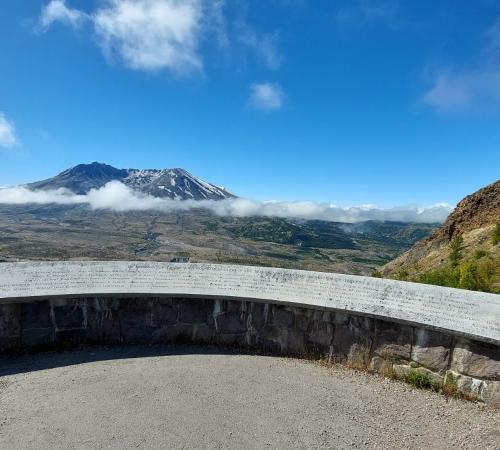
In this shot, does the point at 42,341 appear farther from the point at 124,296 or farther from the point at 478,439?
the point at 478,439

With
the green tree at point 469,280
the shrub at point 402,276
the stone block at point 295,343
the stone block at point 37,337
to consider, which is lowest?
the shrub at point 402,276

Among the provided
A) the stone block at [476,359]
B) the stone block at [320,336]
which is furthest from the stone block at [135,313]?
the stone block at [476,359]

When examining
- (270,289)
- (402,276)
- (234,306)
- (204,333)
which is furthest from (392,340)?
(402,276)

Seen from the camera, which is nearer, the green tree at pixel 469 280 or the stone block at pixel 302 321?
the stone block at pixel 302 321

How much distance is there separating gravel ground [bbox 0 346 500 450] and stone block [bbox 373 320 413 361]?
1.57 ft

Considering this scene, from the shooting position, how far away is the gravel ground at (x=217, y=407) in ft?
17.5

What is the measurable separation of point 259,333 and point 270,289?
96 cm

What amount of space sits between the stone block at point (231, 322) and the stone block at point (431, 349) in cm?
341

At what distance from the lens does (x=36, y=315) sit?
8.18 metres

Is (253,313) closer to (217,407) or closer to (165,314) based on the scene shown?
(165,314)

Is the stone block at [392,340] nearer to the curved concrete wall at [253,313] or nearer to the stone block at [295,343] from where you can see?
the curved concrete wall at [253,313]

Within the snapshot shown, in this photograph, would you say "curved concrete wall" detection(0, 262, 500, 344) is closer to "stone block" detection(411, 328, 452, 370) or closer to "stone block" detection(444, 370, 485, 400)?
"stone block" detection(411, 328, 452, 370)

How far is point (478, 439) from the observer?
5.52m

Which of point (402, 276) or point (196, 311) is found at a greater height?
point (196, 311)
